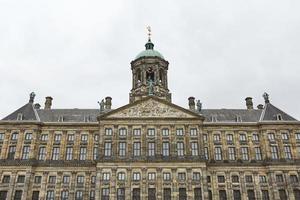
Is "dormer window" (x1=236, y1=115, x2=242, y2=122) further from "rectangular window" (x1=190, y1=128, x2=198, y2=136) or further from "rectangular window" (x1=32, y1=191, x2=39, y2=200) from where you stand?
"rectangular window" (x1=32, y1=191, x2=39, y2=200)

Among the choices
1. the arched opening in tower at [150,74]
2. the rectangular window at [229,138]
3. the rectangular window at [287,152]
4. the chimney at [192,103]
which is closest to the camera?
the rectangular window at [287,152]

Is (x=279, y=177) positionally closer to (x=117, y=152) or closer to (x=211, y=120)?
(x=211, y=120)

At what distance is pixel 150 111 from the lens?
47.6 meters

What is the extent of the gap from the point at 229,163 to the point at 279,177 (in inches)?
282

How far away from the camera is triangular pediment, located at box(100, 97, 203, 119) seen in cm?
4728

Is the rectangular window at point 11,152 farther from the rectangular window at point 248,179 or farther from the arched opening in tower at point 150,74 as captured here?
the rectangular window at point 248,179

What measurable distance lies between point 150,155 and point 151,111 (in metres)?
6.64

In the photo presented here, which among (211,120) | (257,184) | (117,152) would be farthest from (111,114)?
(257,184)

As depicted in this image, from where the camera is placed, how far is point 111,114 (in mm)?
47344

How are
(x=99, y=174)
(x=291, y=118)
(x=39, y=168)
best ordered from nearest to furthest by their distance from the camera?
1. (x=99, y=174)
2. (x=39, y=168)
3. (x=291, y=118)

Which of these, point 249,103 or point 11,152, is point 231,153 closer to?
point 249,103

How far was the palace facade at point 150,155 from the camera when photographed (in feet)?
142

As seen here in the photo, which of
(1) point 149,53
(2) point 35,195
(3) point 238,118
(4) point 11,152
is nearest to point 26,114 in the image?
(4) point 11,152

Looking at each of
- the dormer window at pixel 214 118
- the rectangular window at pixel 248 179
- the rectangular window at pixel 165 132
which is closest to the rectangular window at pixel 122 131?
the rectangular window at pixel 165 132
